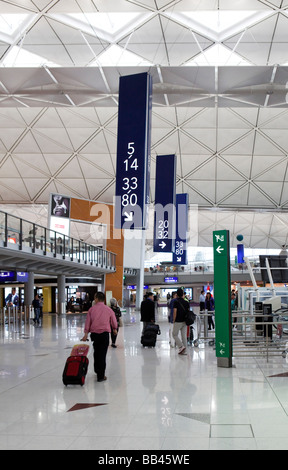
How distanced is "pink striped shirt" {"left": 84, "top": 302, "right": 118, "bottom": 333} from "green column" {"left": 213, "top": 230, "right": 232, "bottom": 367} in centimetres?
326

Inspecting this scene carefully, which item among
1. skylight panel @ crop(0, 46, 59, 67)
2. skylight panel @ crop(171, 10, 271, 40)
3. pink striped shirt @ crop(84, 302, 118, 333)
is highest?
skylight panel @ crop(171, 10, 271, 40)

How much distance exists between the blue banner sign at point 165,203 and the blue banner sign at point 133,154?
832 cm

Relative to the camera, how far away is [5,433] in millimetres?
6766

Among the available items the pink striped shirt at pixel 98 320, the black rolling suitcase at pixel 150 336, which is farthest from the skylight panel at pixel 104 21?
the pink striped shirt at pixel 98 320

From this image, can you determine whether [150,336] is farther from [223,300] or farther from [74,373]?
[74,373]

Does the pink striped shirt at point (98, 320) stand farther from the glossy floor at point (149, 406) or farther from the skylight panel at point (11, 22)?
the skylight panel at point (11, 22)

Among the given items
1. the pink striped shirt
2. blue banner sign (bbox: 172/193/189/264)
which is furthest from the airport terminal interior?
the pink striped shirt

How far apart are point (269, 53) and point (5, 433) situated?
88.9 feet

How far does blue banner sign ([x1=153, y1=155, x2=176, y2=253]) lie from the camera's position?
2580cm

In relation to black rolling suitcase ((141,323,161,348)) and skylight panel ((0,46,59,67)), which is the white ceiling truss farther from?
black rolling suitcase ((141,323,161,348))

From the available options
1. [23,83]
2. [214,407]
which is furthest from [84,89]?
[214,407]

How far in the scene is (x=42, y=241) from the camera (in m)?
29.5

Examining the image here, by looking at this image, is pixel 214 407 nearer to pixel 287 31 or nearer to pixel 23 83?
pixel 287 31

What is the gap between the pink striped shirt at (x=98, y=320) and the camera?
11.3 m
